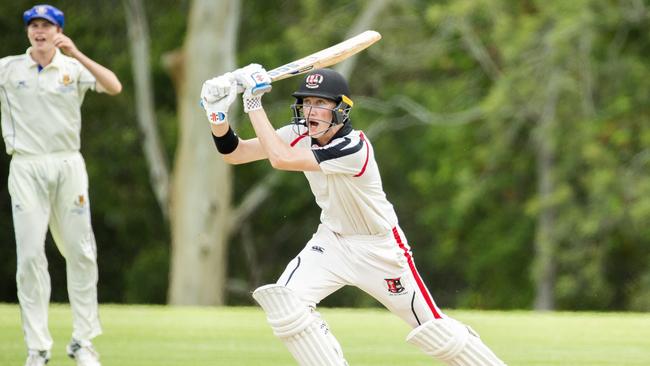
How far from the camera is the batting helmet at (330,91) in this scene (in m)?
5.95

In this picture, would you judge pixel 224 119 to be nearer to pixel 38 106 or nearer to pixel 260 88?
pixel 260 88

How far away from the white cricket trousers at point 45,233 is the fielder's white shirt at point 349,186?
75.8 inches

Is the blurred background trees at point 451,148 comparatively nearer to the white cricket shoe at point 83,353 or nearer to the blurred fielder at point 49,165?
the blurred fielder at point 49,165

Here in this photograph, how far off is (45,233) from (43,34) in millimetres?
1103

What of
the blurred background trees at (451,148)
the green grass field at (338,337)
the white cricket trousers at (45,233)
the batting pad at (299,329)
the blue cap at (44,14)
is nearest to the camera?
the batting pad at (299,329)

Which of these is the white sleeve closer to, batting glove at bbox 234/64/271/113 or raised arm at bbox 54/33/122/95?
raised arm at bbox 54/33/122/95

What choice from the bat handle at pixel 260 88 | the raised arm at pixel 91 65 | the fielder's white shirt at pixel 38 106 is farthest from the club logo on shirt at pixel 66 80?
the bat handle at pixel 260 88

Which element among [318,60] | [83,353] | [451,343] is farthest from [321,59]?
[83,353]

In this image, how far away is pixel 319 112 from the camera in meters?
6.00

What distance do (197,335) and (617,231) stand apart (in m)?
15.3

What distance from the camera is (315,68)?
649cm

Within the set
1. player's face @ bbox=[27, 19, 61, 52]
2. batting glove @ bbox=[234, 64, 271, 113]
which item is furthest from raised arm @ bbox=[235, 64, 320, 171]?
player's face @ bbox=[27, 19, 61, 52]

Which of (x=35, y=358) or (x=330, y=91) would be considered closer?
(x=330, y=91)

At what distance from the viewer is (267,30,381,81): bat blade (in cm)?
627
